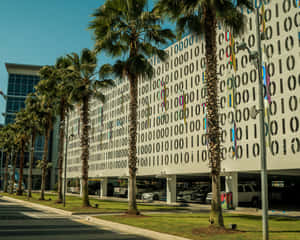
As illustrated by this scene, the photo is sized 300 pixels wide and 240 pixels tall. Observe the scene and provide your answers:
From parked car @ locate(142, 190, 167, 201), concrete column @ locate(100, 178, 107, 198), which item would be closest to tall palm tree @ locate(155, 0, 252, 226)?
parked car @ locate(142, 190, 167, 201)

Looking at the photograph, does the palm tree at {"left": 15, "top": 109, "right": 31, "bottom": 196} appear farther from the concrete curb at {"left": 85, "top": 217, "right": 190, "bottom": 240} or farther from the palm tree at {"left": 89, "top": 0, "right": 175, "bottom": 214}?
the concrete curb at {"left": 85, "top": 217, "right": 190, "bottom": 240}

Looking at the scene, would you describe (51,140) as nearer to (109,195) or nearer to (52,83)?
(109,195)

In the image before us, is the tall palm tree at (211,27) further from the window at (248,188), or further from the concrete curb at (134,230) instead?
the window at (248,188)

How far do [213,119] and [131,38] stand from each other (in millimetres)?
10883

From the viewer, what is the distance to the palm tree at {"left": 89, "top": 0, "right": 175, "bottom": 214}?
80.0 ft

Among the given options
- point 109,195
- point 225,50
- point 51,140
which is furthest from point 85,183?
point 51,140

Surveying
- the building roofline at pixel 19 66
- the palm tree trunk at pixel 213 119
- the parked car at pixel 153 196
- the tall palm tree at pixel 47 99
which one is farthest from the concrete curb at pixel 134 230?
the building roofline at pixel 19 66

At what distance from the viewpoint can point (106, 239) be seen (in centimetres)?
1445

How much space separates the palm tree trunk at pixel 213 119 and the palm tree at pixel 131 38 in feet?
23.3

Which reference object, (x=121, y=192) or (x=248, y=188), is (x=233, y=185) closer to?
(x=248, y=188)

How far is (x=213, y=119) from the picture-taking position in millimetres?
17594

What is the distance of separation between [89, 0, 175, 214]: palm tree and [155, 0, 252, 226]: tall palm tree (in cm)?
538

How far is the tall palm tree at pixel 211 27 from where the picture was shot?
1716 centimetres

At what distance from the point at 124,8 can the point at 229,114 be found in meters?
21.0
